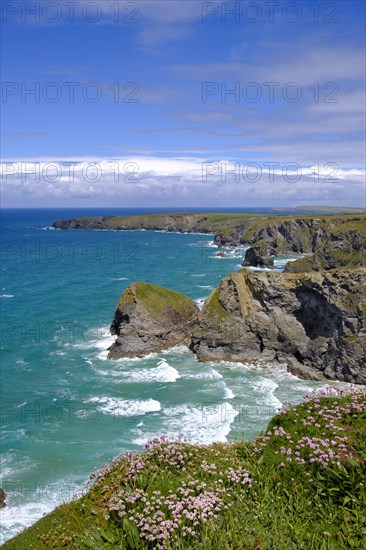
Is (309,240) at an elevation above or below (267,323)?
above

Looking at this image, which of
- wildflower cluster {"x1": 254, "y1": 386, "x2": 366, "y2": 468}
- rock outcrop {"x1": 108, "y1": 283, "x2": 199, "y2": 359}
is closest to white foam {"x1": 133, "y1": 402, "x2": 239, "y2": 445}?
rock outcrop {"x1": 108, "y1": 283, "x2": 199, "y2": 359}

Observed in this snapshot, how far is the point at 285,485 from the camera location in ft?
44.2

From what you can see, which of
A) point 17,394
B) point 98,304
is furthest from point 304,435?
point 98,304

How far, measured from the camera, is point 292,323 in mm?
50312

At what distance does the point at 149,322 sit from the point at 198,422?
20915mm

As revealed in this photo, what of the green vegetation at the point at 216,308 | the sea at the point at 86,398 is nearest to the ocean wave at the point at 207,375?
the sea at the point at 86,398

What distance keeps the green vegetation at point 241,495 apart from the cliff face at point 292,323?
2913 cm

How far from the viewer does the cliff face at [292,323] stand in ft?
144

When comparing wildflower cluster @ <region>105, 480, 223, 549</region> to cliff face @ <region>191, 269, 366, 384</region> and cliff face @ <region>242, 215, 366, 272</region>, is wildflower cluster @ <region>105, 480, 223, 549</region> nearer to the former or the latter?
cliff face @ <region>191, 269, 366, 384</region>

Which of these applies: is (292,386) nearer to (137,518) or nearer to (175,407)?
(175,407)

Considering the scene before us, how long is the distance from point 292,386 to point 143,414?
48.6 feet

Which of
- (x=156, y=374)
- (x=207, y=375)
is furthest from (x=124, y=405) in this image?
(x=207, y=375)

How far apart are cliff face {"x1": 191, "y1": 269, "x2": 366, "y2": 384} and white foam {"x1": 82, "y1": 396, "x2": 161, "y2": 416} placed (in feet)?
39.9

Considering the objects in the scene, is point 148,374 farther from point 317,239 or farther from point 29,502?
point 317,239
